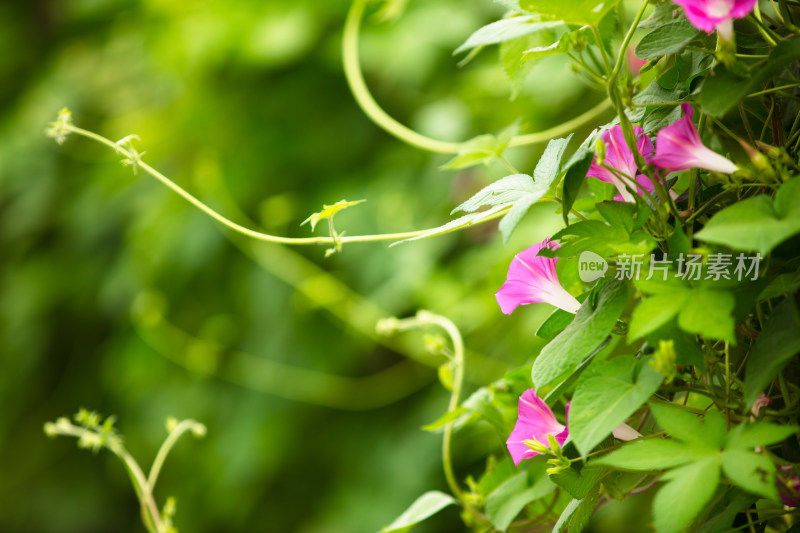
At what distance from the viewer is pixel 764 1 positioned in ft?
1.56

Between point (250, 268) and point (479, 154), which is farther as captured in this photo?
point (250, 268)

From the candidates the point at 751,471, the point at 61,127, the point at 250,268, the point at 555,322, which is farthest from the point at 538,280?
the point at 250,268

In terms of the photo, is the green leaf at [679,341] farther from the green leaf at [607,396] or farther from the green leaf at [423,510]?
the green leaf at [423,510]

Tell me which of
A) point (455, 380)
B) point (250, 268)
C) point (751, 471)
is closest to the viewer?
point (751, 471)

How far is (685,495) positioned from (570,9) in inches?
6.2

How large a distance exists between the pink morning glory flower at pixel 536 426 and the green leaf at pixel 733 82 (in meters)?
0.13

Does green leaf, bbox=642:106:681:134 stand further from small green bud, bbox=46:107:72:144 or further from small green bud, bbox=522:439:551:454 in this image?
small green bud, bbox=46:107:72:144

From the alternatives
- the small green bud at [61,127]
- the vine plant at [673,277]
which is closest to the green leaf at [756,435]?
the vine plant at [673,277]

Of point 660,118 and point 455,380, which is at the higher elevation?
point 660,118

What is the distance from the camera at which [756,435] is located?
0.70 feet

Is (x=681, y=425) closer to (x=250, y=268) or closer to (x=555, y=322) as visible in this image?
(x=555, y=322)

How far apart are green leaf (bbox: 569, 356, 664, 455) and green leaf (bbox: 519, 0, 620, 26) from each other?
12 centimetres

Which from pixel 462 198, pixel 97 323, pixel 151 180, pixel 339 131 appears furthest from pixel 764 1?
pixel 97 323

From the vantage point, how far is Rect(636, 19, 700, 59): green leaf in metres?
0.27
